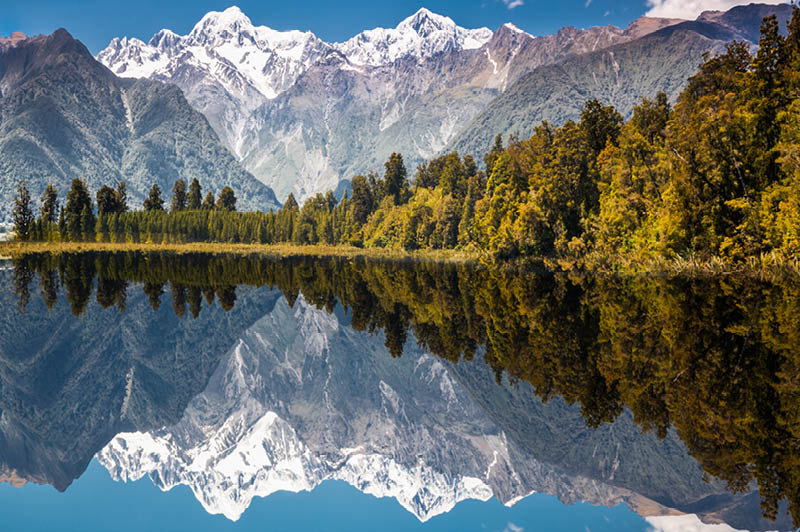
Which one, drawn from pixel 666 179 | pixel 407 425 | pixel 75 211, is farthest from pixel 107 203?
pixel 407 425

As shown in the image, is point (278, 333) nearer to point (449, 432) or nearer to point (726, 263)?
point (449, 432)

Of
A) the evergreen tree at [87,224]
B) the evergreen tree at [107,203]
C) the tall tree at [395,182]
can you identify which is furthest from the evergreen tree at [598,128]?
the evergreen tree at [107,203]

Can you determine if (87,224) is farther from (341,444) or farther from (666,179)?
(341,444)

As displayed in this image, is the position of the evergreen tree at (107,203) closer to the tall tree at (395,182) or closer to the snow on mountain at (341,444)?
the tall tree at (395,182)

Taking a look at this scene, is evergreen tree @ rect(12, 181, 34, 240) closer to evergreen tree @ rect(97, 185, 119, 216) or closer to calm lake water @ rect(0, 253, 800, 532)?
evergreen tree @ rect(97, 185, 119, 216)

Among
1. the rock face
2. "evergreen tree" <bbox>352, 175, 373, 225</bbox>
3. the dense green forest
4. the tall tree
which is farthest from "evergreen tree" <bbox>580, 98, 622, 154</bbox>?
"evergreen tree" <bbox>352, 175, 373, 225</bbox>
